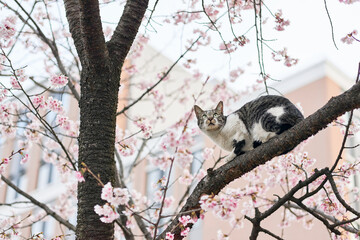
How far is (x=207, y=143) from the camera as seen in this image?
584 inches

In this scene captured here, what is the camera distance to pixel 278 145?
2.53m

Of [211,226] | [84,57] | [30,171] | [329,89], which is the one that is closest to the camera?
[84,57]

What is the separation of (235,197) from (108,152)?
0.90 m

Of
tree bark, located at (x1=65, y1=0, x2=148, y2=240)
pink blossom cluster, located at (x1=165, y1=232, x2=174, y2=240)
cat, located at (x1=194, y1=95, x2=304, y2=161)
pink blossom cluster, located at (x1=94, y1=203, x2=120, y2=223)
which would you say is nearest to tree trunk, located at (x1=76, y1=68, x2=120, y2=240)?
tree bark, located at (x1=65, y1=0, x2=148, y2=240)

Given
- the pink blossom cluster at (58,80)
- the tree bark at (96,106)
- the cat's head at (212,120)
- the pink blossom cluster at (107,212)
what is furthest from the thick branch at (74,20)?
the cat's head at (212,120)

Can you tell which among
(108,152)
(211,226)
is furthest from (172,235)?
(211,226)

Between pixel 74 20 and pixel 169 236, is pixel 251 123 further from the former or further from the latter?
pixel 74 20

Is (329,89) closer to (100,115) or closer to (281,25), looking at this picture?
(281,25)

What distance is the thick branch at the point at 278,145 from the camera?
2.31m

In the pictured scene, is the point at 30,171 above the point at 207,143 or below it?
above

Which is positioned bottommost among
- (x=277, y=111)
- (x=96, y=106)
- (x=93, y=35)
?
(x=96, y=106)

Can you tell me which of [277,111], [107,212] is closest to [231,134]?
[277,111]

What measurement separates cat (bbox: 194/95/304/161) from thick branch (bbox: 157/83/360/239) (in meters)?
0.86

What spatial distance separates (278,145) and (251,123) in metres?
1.27
